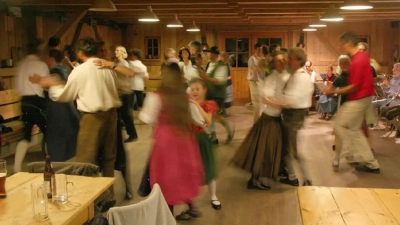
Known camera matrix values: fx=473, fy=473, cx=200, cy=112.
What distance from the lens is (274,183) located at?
5.06m

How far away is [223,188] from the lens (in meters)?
4.93

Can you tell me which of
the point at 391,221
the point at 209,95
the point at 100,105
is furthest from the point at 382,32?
the point at 391,221

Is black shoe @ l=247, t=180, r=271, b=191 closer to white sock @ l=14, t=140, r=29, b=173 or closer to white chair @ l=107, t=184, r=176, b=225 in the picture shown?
white sock @ l=14, t=140, r=29, b=173

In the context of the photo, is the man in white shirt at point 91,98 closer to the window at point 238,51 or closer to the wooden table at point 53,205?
the wooden table at point 53,205

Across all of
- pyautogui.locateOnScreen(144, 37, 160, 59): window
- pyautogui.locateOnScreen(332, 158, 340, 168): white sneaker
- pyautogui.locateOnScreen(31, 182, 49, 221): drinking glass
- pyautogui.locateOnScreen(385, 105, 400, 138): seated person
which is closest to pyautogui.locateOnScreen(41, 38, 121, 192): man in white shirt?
pyautogui.locateOnScreen(31, 182, 49, 221): drinking glass

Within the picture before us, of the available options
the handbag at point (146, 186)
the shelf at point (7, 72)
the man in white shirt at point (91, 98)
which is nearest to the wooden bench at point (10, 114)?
the shelf at point (7, 72)

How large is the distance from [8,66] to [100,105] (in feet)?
14.8

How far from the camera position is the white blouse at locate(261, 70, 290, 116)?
4531 millimetres

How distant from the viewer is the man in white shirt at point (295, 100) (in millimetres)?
4496

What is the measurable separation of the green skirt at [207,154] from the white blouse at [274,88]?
860 millimetres

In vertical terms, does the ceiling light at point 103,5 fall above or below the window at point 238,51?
above

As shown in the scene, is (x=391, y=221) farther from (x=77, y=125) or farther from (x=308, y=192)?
(x=77, y=125)

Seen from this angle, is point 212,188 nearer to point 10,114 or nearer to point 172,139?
point 172,139

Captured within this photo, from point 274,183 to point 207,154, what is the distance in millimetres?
1371
